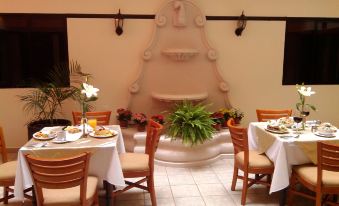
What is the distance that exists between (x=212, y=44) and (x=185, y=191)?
8.28 ft

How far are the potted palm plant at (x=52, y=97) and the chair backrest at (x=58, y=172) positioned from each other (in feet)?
6.98

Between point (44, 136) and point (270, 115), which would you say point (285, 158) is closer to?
point (270, 115)

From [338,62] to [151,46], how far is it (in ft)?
10.9

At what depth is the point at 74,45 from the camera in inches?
191

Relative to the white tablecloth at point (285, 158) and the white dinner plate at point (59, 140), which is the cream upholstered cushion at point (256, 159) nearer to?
the white tablecloth at point (285, 158)

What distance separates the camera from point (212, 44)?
5.08 meters

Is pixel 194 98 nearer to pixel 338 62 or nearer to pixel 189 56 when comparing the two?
pixel 189 56

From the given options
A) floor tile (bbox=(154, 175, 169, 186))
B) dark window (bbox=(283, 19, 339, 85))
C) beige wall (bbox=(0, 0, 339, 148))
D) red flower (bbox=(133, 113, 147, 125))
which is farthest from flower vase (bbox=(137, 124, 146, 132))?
dark window (bbox=(283, 19, 339, 85))

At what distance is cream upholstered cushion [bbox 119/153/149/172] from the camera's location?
3.04m

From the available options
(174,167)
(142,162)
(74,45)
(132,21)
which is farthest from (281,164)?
(74,45)

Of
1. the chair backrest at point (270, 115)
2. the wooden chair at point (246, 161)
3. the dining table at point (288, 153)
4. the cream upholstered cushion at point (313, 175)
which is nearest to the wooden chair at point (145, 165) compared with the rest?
the wooden chair at point (246, 161)

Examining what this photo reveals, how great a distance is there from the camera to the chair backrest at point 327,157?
8.49ft

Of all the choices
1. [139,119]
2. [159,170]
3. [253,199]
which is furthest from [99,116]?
[253,199]

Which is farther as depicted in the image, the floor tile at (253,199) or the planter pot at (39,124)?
the planter pot at (39,124)
